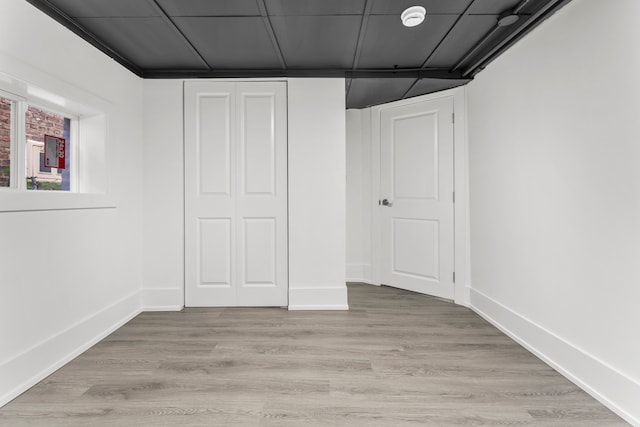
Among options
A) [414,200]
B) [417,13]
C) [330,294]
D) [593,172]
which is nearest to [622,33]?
[593,172]

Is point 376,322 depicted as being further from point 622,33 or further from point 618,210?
point 622,33

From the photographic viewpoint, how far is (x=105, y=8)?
2314 mm

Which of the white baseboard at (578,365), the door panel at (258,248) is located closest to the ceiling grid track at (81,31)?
the door panel at (258,248)

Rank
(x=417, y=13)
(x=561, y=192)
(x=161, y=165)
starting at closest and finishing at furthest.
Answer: (x=561, y=192), (x=417, y=13), (x=161, y=165)

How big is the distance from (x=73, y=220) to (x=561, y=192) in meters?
3.18

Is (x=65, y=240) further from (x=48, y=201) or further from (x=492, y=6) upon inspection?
(x=492, y=6)

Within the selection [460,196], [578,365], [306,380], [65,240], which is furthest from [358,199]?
[65,240]

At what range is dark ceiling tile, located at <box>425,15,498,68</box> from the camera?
8.32ft

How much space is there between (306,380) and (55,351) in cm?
158

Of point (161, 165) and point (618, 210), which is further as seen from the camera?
point (161, 165)

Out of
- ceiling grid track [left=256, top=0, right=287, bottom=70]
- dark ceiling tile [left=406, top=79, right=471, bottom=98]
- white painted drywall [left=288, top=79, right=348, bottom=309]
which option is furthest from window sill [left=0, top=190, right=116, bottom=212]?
dark ceiling tile [left=406, top=79, right=471, bottom=98]

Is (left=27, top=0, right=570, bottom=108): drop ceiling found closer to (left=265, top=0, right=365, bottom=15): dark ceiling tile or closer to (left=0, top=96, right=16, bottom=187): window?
(left=265, top=0, right=365, bottom=15): dark ceiling tile

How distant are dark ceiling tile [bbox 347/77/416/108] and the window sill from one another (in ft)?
8.10

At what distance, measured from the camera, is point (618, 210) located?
71.3 inches
